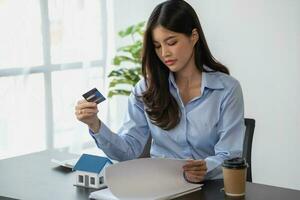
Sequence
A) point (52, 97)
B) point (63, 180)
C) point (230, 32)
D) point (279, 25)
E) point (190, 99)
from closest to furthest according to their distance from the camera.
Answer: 1. point (63, 180)
2. point (190, 99)
3. point (279, 25)
4. point (230, 32)
5. point (52, 97)

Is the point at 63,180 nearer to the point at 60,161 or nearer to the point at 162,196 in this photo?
the point at 60,161

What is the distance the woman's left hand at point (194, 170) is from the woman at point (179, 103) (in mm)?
115

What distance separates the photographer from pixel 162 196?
5.62 feet

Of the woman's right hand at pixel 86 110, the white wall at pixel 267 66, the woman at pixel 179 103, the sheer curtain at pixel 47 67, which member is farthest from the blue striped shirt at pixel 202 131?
the sheer curtain at pixel 47 67

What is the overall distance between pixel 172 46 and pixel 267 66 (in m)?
2.07

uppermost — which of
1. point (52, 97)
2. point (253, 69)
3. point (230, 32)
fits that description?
point (230, 32)

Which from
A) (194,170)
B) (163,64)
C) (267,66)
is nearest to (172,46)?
(163,64)

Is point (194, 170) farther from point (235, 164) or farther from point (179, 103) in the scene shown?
point (179, 103)

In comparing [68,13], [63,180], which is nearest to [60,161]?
[63,180]

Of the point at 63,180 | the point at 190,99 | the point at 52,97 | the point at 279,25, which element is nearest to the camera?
the point at 63,180

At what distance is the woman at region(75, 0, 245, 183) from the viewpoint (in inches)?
80.8

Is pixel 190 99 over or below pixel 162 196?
over

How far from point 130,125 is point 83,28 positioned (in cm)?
259

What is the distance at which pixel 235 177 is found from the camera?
168 centimetres
